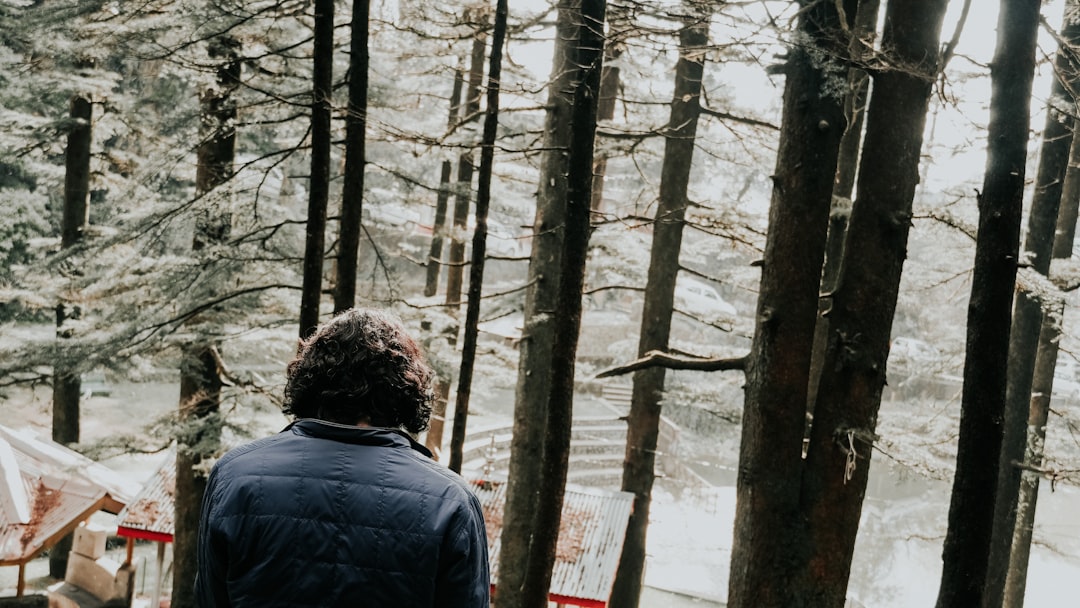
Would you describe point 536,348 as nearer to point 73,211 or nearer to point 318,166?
point 318,166

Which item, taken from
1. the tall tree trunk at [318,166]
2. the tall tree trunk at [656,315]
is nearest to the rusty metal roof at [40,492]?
the tall tree trunk at [318,166]

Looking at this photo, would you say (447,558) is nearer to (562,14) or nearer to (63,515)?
(562,14)

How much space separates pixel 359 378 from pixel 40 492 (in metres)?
10.7

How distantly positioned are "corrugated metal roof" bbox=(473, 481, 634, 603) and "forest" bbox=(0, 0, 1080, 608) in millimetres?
787

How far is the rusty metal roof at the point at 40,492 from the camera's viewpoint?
31.4 feet

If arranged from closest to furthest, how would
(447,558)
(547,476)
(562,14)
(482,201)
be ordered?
(447,558) → (547,476) → (482,201) → (562,14)

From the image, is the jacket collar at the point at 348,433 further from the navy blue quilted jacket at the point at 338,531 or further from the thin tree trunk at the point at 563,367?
the thin tree trunk at the point at 563,367

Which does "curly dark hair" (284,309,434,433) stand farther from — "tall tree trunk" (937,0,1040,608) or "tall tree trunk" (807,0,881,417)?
"tall tree trunk" (807,0,881,417)

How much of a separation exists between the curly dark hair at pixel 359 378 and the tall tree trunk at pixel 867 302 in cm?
473

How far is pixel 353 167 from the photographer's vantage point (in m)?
7.78

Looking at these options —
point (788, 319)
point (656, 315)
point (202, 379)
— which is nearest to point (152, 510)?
point (202, 379)

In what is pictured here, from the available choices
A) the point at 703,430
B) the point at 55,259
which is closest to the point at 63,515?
the point at 55,259

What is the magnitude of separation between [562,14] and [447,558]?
369 inches

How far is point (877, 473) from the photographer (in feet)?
84.9
